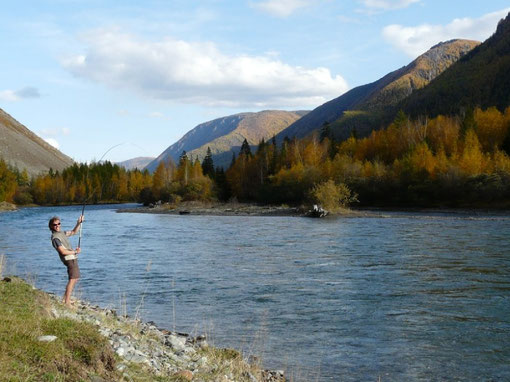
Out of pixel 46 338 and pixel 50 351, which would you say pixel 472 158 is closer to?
pixel 46 338

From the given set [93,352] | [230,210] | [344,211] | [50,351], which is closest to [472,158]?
[344,211]

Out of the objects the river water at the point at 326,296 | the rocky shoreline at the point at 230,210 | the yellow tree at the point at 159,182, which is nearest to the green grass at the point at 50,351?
the river water at the point at 326,296

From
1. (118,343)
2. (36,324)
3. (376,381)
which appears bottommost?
(376,381)

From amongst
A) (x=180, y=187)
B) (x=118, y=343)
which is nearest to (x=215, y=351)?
(x=118, y=343)

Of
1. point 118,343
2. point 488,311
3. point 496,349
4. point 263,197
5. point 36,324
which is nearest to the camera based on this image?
point 36,324

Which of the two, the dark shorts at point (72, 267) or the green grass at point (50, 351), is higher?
the dark shorts at point (72, 267)

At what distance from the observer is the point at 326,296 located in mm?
20906

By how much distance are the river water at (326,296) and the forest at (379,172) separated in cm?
4064

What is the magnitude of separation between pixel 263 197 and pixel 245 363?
110 meters

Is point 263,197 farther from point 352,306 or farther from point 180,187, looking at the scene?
point 352,306

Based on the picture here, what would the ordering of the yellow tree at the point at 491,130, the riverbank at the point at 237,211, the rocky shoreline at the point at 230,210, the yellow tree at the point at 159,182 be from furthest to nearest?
the yellow tree at the point at 159,182 → the yellow tree at the point at 491,130 → the rocky shoreline at the point at 230,210 → the riverbank at the point at 237,211

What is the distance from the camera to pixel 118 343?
35.0 feet

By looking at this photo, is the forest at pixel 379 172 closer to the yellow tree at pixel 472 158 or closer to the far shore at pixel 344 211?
the yellow tree at pixel 472 158

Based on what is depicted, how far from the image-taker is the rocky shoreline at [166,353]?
984 centimetres
